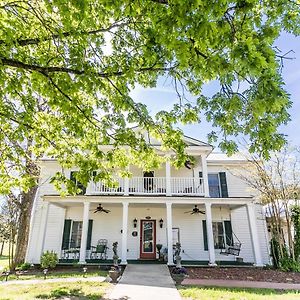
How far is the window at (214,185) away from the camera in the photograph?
16.3 m

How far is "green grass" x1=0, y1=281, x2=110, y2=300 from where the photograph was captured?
741 cm

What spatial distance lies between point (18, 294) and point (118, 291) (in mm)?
2999

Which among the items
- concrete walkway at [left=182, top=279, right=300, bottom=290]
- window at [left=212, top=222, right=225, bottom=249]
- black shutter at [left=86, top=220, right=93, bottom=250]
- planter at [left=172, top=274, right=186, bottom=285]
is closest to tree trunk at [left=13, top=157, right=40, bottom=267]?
black shutter at [left=86, top=220, right=93, bottom=250]

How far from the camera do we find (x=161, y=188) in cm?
1517

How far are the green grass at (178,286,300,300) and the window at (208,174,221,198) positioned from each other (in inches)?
310

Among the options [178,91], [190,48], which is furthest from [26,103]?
[190,48]

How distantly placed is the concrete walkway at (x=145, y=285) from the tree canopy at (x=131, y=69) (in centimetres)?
380

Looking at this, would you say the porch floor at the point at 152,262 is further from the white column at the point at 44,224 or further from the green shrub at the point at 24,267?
the green shrub at the point at 24,267

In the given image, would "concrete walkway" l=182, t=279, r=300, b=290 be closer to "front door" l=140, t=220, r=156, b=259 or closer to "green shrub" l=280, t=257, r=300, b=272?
"green shrub" l=280, t=257, r=300, b=272

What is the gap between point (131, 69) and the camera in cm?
527

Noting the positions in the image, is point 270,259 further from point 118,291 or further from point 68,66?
point 68,66

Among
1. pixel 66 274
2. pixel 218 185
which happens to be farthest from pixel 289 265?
pixel 66 274

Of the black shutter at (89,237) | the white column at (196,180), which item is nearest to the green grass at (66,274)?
the black shutter at (89,237)

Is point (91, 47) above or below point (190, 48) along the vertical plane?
above
